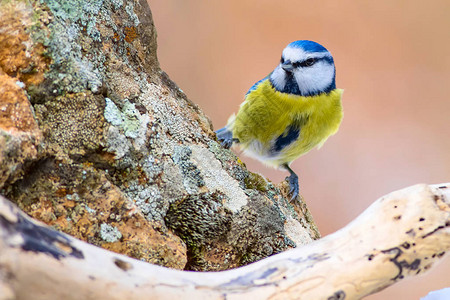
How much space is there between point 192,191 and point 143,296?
1.36 feet

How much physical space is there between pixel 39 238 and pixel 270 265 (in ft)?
1.04

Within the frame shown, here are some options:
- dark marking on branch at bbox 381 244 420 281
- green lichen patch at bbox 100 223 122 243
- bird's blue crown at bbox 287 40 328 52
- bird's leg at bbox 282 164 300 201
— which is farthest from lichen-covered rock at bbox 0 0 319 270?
bird's blue crown at bbox 287 40 328 52

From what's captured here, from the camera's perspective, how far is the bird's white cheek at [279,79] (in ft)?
5.76

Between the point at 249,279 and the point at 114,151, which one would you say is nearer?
the point at 249,279

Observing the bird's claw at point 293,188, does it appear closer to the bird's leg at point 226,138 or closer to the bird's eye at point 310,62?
the bird's leg at point 226,138

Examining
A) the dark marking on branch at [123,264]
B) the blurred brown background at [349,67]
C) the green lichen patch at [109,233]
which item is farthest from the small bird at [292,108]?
the dark marking on branch at [123,264]

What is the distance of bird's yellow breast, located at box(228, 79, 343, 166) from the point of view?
1.72 meters

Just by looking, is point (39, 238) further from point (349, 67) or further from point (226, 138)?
point (349, 67)

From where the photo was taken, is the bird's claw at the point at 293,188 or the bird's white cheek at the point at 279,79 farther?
the bird's white cheek at the point at 279,79

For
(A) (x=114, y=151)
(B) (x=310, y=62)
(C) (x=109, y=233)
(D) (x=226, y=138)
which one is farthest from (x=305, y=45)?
(C) (x=109, y=233)

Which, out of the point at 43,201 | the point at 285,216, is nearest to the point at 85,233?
the point at 43,201

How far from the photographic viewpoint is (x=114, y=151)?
934 mm

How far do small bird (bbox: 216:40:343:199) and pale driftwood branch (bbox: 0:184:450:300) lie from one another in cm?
92

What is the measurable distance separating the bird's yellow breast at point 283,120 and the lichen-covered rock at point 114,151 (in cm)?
57
